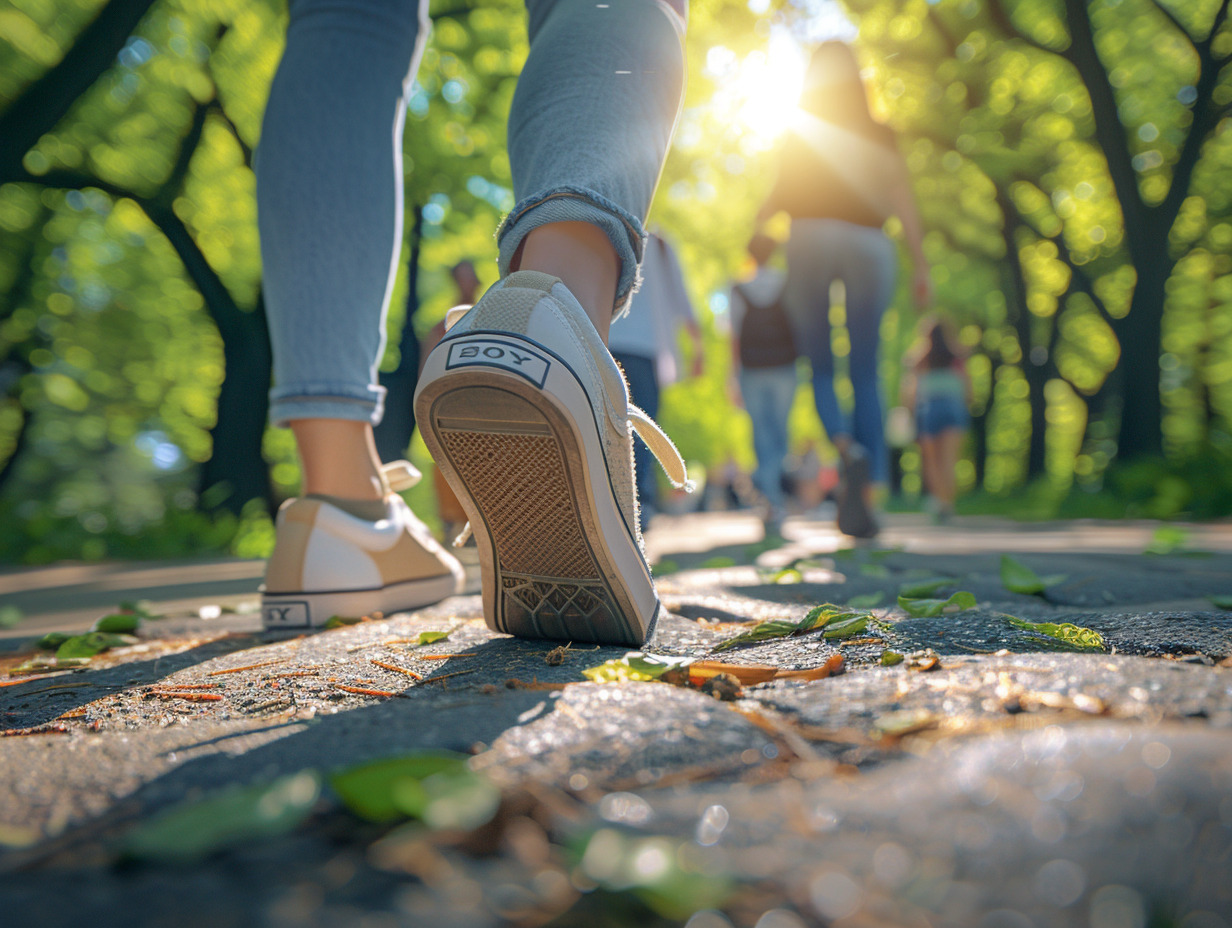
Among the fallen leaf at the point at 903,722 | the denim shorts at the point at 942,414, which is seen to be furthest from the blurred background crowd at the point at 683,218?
the fallen leaf at the point at 903,722

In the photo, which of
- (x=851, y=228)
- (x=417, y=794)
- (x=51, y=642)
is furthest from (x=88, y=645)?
(x=851, y=228)

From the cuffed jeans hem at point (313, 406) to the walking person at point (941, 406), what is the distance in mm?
8184

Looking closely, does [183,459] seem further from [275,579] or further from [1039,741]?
[1039,741]

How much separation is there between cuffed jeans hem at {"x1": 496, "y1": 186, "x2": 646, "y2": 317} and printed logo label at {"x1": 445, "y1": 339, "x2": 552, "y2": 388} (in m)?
0.29

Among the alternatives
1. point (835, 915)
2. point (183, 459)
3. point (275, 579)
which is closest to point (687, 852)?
point (835, 915)

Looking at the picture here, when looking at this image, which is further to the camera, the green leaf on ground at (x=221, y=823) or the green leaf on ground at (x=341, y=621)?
the green leaf on ground at (x=341, y=621)

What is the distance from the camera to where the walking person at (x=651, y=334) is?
4.27 m

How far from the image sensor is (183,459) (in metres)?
16.7

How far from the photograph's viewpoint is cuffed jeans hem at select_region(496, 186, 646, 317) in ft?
4.33

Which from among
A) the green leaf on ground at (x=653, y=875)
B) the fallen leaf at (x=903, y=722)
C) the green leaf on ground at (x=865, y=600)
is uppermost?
the green leaf on ground at (x=653, y=875)

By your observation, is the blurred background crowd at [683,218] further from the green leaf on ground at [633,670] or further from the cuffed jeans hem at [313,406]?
the green leaf on ground at [633,670]

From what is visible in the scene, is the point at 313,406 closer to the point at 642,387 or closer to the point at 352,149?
the point at 352,149

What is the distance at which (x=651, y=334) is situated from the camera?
4523mm

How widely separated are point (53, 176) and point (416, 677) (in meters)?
9.50
